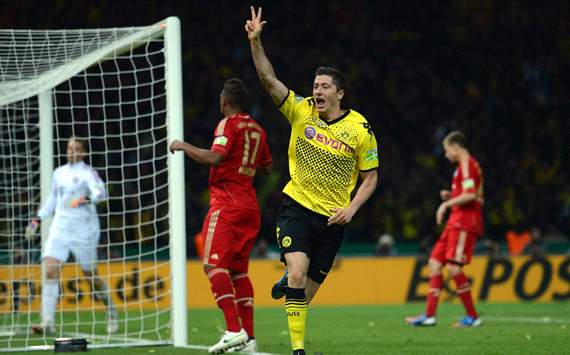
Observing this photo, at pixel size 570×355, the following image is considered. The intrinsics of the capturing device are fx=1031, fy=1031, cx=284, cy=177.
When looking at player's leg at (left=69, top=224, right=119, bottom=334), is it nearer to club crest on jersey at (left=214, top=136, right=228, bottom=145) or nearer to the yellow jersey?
club crest on jersey at (left=214, top=136, right=228, bottom=145)

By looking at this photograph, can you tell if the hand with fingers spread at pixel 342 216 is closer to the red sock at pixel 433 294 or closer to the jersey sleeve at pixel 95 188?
the jersey sleeve at pixel 95 188

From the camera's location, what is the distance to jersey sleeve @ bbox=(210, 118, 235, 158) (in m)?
8.24

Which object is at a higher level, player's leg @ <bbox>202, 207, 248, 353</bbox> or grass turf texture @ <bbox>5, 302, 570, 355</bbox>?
player's leg @ <bbox>202, 207, 248, 353</bbox>

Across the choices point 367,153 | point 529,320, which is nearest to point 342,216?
point 367,153

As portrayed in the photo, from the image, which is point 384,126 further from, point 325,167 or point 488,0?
point 325,167

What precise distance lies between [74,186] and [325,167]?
14.8ft

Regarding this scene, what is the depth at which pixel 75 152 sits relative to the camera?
35.9ft

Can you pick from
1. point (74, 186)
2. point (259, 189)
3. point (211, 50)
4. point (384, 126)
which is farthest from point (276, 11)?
point (74, 186)

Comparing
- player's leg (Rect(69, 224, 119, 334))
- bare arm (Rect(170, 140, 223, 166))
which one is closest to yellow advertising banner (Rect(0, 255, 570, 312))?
player's leg (Rect(69, 224, 119, 334))

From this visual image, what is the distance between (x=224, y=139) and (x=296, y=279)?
70.6 inches

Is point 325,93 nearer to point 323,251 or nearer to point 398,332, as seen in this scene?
point 323,251

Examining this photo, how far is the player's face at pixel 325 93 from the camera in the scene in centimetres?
710

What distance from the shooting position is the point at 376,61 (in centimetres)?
2444

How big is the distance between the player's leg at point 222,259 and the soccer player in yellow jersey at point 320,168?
1114mm
